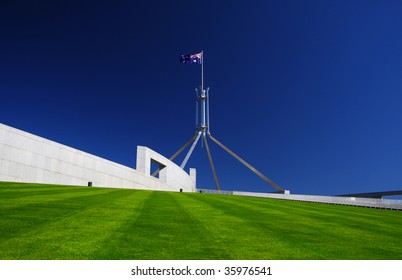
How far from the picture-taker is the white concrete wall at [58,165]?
93.8 ft

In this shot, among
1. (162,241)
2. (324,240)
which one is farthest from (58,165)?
(324,240)

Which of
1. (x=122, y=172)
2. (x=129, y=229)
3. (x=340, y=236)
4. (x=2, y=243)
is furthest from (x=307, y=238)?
(x=122, y=172)

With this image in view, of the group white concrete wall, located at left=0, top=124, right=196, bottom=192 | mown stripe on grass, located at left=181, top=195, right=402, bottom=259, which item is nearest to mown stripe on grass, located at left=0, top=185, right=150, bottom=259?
mown stripe on grass, located at left=181, top=195, right=402, bottom=259

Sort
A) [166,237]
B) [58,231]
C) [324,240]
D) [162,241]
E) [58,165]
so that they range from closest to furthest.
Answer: [162,241] < [58,231] < [166,237] < [324,240] < [58,165]

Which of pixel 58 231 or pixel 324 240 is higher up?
pixel 58 231

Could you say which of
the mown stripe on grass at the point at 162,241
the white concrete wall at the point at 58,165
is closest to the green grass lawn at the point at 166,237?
the mown stripe on grass at the point at 162,241

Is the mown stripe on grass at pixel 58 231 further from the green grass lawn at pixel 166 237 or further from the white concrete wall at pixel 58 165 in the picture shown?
the white concrete wall at pixel 58 165

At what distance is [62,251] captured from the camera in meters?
6.29

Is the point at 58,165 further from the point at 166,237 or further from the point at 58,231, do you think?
the point at 166,237

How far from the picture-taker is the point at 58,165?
33625 mm

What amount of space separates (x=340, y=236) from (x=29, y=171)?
1133 inches

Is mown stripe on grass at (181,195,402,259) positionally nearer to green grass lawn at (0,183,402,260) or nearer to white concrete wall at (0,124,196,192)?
green grass lawn at (0,183,402,260)
